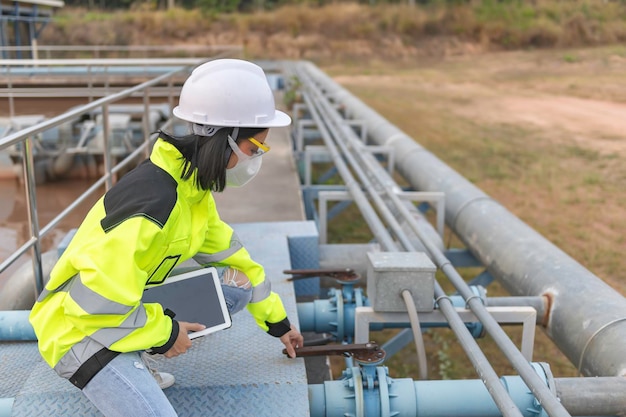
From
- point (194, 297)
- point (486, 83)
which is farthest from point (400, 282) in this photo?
point (486, 83)

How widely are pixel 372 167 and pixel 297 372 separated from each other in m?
3.31

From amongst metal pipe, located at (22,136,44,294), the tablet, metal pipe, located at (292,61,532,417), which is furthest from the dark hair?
metal pipe, located at (22,136,44,294)

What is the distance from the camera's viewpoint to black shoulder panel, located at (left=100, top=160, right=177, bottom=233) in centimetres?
210

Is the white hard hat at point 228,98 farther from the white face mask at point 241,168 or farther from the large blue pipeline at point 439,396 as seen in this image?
the large blue pipeline at point 439,396

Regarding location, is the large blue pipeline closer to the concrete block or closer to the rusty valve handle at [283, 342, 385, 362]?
the rusty valve handle at [283, 342, 385, 362]

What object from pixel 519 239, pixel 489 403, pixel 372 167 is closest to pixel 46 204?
pixel 372 167

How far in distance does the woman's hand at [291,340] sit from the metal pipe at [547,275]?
1.36m

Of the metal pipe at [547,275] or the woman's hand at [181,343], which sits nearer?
the woman's hand at [181,343]

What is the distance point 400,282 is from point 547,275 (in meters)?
1.08

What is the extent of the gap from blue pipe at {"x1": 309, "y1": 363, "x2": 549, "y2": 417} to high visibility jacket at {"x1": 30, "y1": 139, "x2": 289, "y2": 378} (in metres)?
0.83

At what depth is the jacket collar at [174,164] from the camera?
230cm

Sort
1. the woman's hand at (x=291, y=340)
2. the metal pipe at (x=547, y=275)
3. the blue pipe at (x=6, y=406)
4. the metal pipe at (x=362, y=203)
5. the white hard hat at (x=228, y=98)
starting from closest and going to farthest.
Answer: the white hard hat at (x=228, y=98) → the blue pipe at (x=6, y=406) → the woman's hand at (x=291, y=340) → the metal pipe at (x=547, y=275) → the metal pipe at (x=362, y=203)

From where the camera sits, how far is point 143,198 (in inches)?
84.4

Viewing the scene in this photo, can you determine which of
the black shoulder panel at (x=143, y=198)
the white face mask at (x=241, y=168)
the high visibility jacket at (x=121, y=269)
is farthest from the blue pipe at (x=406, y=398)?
the black shoulder panel at (x=143, y=198)
